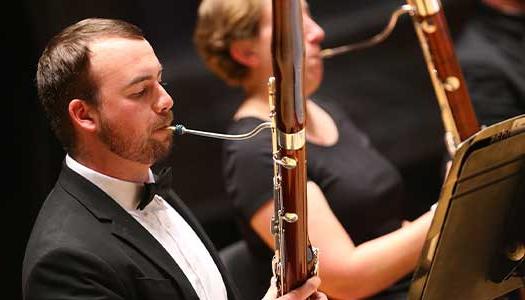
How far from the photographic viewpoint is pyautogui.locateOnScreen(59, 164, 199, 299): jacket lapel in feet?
4.95

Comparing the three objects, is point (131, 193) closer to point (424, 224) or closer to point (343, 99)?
point (424, 224)

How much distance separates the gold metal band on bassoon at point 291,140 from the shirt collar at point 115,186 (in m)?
0.29

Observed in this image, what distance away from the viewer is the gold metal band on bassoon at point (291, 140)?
1.40 meters

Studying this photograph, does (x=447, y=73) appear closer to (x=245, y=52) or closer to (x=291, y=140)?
(x=245, y=52)

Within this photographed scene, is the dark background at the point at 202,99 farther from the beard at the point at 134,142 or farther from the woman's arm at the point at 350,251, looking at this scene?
the beard at the point at 134,142

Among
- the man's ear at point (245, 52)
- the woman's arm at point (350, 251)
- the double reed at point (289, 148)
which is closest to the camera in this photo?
the double reed at point (289, 148)

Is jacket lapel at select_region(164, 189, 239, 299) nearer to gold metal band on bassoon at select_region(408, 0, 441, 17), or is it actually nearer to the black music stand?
the black music stand

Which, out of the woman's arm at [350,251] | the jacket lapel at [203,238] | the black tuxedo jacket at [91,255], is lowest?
the woman's arm at [350,251]

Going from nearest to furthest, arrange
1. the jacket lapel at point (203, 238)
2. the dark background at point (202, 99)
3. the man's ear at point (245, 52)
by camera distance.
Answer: the jacket lapel at point (203, 238)
the man's ear at point (245, 52)
the dark background at point (202, 99)

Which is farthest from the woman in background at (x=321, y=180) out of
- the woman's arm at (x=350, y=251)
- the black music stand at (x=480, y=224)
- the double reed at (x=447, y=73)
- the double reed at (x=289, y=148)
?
the double reed at (x=289, y=148)

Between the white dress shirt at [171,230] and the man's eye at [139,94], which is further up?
the man's eye at [139,94]

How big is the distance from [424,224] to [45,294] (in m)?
0.90

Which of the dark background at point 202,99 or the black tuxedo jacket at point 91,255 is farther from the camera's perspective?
the dark background at point 202,99

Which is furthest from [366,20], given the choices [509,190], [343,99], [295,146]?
[295,146]
